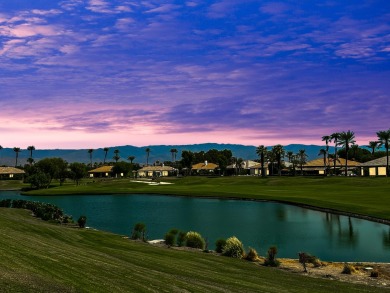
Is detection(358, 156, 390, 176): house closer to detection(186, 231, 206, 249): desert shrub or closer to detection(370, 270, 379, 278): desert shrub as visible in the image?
detection(186, 231, 206, 249): desert shrub

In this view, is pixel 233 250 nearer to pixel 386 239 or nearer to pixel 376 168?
pixel 386 239

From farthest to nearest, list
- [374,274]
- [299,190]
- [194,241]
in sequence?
[299,190] → [194,241] → [374,274]

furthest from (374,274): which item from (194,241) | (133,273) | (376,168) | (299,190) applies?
(376,168)

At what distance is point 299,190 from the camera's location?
438 ft

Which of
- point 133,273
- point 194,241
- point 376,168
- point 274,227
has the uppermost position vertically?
point 376,168

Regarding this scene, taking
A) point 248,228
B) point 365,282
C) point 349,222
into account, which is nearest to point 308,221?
point 349,222

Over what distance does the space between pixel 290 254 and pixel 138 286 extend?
2854 cm

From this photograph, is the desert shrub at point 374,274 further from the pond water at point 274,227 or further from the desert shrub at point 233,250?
the desert shrub at point 233,250

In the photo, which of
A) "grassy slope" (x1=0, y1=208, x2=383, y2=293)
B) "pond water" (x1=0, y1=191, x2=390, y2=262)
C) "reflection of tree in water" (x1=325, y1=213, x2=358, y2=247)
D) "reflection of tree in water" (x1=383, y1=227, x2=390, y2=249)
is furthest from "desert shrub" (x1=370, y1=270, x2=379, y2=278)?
"reflection of tree in water" (x1=325, y1=213, x2=358, y2=247)

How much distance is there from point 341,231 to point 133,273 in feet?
146

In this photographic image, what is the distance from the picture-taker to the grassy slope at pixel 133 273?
18.2m

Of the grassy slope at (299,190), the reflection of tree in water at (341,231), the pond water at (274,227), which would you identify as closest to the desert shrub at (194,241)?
the pond water at (274,227)

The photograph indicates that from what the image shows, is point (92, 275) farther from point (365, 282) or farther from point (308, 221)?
point (308, 221)

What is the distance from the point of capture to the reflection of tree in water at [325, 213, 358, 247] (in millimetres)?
53478
